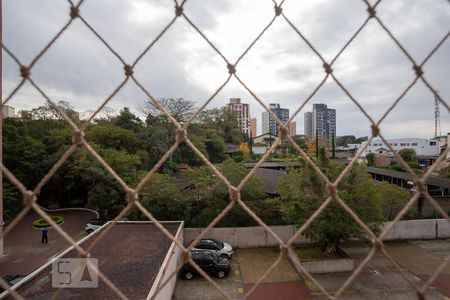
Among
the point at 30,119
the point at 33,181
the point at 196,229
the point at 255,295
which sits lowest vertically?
the point at 255,295

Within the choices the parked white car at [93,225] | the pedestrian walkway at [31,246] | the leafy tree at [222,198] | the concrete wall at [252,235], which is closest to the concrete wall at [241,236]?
the concrete wall at [252,235]

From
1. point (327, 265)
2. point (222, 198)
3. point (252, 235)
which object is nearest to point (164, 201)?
point (222, 198)

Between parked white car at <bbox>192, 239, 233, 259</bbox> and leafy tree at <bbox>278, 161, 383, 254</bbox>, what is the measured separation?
5.93 ft

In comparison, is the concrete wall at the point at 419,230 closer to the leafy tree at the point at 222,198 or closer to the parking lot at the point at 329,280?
the parking lot at the point at 329,280

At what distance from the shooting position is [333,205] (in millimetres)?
6473

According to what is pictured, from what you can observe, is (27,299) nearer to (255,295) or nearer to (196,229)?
(255,295)

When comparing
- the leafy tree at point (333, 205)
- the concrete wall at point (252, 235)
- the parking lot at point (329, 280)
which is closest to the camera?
the parking lot at point (329, 280)

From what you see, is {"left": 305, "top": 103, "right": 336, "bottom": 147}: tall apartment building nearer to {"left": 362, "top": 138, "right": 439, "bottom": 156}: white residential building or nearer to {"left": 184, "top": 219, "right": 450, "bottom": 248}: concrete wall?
{"left": 362, "top": 138, "right": 439, "bottom": 156}: white residential building

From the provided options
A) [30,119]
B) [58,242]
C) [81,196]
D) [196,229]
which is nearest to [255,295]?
[196,229]

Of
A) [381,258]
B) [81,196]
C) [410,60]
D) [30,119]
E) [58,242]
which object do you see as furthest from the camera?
[30,119]

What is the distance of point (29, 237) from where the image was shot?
9430mm

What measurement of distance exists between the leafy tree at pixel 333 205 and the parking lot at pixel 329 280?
92 cm

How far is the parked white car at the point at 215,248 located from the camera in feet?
23.1

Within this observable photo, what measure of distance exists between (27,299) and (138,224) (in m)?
3.91
